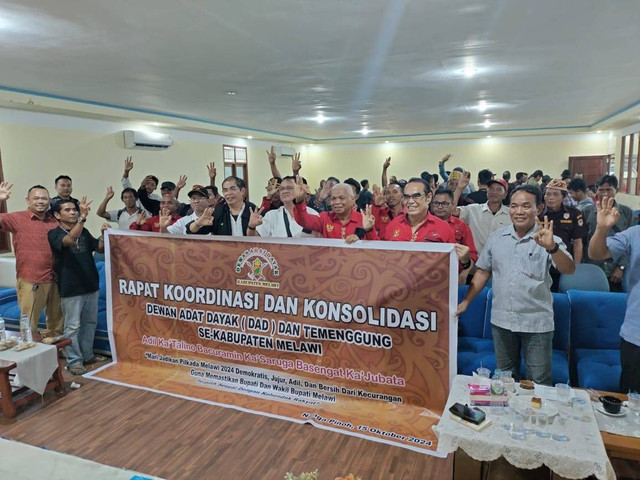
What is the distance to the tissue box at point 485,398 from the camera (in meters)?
2.25

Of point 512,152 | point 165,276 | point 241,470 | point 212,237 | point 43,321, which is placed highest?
point 512,152

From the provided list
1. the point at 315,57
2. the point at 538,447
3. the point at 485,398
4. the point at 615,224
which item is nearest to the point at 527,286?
the point at 485,398

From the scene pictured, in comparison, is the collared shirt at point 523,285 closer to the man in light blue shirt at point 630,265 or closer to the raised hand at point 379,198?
the man in light blue shirt at point 630,265

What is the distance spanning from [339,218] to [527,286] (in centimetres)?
156

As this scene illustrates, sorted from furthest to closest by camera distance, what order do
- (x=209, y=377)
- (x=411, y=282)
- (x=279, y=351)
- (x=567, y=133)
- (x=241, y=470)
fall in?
(x=567, y=133), (x=209, y=377), (x=279, y=351), (x=411, y=282), (x=241, y=470)

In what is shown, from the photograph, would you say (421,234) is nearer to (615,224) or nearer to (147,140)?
(615,224)

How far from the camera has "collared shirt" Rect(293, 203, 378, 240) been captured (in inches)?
142

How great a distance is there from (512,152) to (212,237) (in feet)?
42.9

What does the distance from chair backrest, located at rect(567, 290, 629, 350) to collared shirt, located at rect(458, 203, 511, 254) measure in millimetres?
1314

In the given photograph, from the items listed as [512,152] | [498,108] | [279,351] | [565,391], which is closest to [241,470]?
[279,351]

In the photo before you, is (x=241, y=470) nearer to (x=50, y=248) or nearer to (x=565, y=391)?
(x=565, y=391)

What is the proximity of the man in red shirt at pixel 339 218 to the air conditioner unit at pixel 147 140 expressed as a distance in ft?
19.8

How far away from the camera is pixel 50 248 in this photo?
3986mm

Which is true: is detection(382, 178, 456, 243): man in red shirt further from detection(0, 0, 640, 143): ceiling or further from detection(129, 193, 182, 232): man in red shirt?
detection(129, 193, 182, 232): man in red shirt
